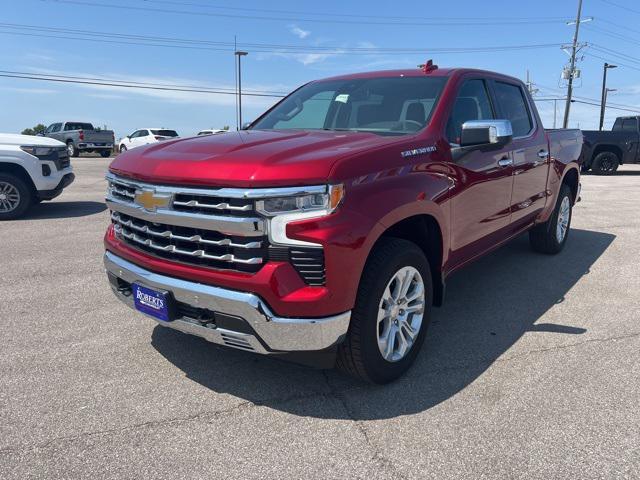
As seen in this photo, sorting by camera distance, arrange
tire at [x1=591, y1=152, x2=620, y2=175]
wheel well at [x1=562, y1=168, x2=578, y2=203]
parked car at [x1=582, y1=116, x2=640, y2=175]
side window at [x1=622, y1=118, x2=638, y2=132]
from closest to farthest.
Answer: wheel well at [x1=562, y1=168, x2=578, y2=203] < parked car at [x1=582, y1=116, x2=640, y2=175] < tire at [x1=591, y1=152, x2=620, y2=175] < side window at [x1=622, y1=118, x2=638, y2=132]

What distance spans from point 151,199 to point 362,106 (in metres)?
1.89

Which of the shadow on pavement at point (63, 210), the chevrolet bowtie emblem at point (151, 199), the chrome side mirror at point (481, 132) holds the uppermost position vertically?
the chrome side mirror at point (481, 132)

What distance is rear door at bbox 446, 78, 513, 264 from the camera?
357cm

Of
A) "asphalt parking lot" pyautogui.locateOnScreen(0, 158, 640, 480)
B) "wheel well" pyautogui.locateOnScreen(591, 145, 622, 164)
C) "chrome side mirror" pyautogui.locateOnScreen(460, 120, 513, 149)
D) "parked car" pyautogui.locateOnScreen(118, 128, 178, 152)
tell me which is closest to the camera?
"asphalt parking lot" pyautogui.locateOnScreen(0, 158, 640, 480)

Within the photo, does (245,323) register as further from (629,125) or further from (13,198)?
(629,125)

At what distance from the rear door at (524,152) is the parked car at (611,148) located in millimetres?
13225

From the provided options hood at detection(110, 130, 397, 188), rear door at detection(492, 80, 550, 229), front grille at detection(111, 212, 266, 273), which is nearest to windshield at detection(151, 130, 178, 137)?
rear door at detection(492, 80, 550, 229)

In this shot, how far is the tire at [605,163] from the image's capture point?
58.2 feet

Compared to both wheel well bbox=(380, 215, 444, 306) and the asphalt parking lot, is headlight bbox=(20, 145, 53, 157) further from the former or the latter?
wheel well bbox=(380, 215, 444, 306)

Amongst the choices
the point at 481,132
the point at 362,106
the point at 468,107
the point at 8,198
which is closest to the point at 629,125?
the point at 468,107

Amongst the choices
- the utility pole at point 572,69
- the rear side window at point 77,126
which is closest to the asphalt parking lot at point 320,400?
the rear side window at point 77,126

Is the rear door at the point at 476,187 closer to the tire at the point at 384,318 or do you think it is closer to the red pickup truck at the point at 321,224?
the red pickup truck at the point at 321,224

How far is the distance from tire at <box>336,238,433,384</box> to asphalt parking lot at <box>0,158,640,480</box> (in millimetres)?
169

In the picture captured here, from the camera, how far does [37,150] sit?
27.1ft
